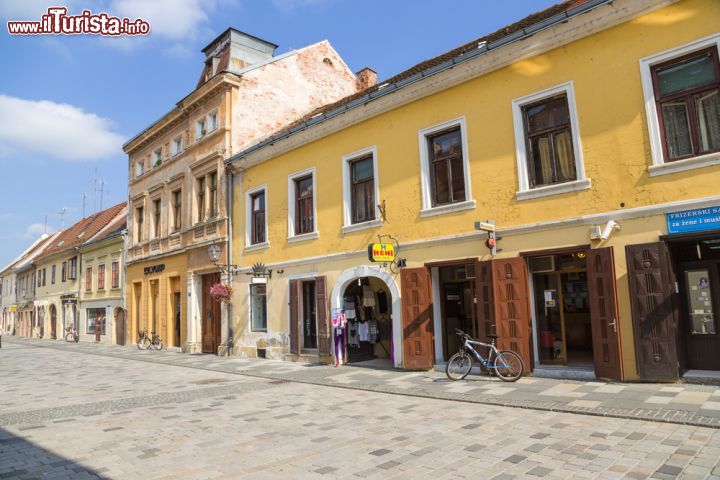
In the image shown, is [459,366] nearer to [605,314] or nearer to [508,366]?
→ [508,366]

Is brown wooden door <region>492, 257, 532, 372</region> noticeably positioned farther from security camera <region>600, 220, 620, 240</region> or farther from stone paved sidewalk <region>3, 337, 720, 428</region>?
security camera <region>600, 220, 620, 240</region>

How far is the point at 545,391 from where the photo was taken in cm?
855

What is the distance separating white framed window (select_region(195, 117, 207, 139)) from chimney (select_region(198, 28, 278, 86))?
2.46 meters

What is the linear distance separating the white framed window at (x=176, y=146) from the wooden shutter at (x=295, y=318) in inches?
419

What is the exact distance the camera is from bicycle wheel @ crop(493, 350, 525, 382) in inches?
383

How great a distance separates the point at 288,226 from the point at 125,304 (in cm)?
1436

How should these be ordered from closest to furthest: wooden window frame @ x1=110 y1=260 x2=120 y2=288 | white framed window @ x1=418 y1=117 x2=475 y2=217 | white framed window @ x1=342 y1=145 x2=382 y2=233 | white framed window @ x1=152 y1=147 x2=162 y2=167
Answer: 1. white framed window @ x1=418 y1=117 x2=475 y2=217
2. white framed window @ x1=342 y1=145 x2=382 y2=233
3. white framed window @ x1=152 y1=147 x2=162 y2=167
4. wooden window frame @ x1=110 y1=260 x2=120 y2=288

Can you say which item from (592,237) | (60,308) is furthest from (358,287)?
(60,308)

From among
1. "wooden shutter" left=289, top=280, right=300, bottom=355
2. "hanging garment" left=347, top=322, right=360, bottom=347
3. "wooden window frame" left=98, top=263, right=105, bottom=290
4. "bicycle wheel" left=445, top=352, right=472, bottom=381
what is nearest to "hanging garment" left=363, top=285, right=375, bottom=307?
"hanging garment" left=347, top=322, right=360, bottom=347

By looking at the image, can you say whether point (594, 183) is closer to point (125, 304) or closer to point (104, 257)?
point (125, 304)

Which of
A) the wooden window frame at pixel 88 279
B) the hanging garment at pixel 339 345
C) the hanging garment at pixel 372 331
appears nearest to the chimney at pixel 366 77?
the hanging garment at pixel 372 331

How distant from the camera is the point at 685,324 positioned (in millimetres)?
9016

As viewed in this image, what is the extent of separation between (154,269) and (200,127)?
7.18 m

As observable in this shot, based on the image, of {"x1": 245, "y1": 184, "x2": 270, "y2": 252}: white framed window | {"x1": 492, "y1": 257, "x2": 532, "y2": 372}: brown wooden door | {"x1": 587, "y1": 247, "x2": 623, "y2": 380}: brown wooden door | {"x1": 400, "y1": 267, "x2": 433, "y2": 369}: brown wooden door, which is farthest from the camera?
{"x1": 245, "y1": 184, "x2": 270, "y2": 252}: white framed window
